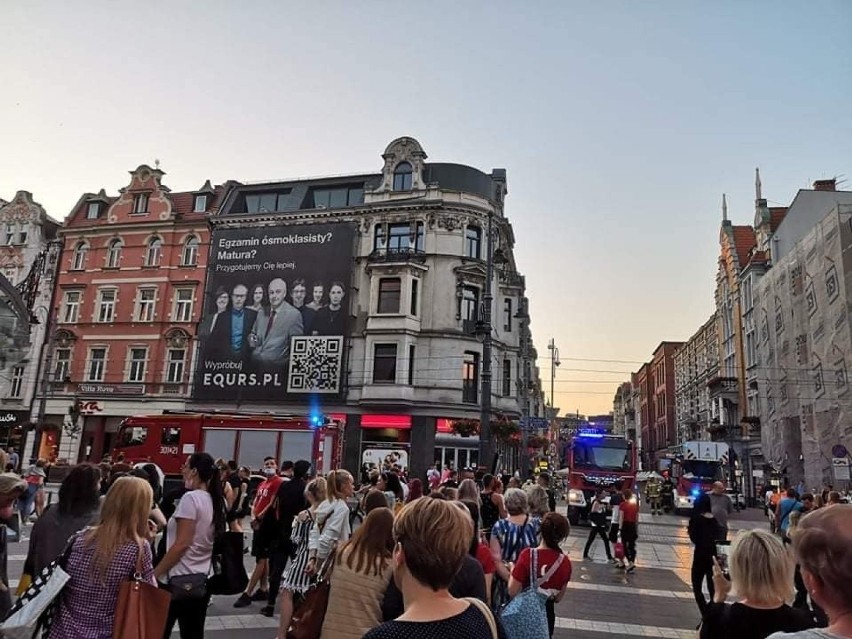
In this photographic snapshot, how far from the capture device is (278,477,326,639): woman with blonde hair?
19.4ft

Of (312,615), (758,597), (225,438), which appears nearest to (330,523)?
(312,615)

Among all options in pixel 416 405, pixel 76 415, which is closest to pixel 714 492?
pixel 416 405

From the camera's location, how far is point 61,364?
38781 millimetres

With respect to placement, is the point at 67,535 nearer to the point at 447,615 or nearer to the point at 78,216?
the point at 447,615

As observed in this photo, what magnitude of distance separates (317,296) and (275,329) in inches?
124

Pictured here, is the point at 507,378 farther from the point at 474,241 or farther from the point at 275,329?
the point at 275,329

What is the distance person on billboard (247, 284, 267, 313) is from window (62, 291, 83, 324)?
12088 mm

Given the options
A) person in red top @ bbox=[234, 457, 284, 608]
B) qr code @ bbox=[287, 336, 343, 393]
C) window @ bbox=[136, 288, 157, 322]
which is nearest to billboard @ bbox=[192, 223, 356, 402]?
qr code @ bbox=[287, 336, 343, 393]

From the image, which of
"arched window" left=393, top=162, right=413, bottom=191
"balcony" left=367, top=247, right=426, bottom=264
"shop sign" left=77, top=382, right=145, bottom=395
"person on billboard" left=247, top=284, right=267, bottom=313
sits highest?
"arched window" left=393, top=162, right=413, bottom=191

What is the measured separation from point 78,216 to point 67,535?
43.4 metres

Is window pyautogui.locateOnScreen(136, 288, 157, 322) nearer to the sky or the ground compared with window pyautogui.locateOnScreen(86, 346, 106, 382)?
nearer to the sky

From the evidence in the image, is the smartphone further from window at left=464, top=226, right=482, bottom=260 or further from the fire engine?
window at left=464, top=226, right=482, bottom=260

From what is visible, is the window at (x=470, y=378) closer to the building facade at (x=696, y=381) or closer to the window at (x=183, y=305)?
the window at (x=183, y=305)

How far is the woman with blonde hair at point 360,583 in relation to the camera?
3.94 m
